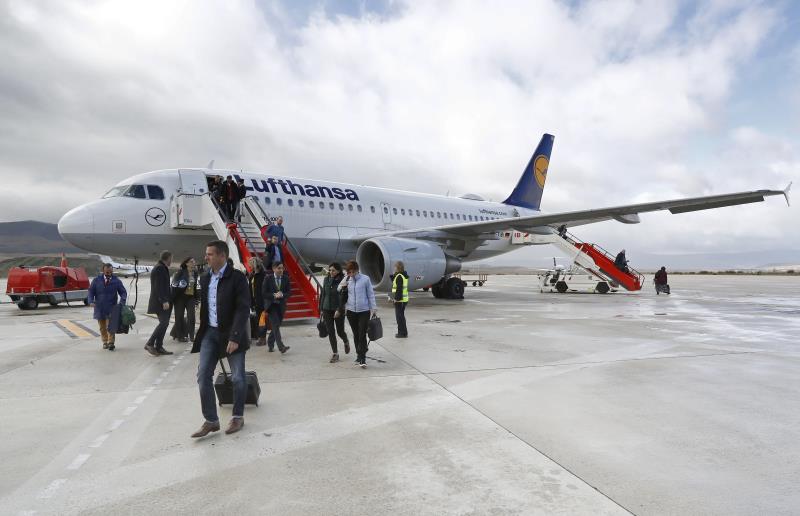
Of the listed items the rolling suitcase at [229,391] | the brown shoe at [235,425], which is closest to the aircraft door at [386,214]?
the rolling suitcase at [229,391]

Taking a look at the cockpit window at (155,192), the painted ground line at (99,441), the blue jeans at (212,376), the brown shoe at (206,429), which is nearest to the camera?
the painted ground line at (99,441)

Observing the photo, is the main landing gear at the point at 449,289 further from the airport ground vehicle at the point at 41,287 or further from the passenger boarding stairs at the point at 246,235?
the airport ground vehicle at the point at 41,287

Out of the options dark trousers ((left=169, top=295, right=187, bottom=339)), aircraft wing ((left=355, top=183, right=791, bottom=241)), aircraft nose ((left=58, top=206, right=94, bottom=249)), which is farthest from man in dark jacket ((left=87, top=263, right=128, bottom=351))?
aircraft wing ((left=355, top=183, right=791, bottom=241))

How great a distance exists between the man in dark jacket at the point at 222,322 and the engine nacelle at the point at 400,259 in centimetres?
916

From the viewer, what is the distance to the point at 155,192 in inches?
505

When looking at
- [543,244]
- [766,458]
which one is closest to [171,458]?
[766,458]

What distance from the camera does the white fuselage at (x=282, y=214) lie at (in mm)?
12156

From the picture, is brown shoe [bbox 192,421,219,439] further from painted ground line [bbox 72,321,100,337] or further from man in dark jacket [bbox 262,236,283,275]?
painted ground line [bbox 72,321,100,337]

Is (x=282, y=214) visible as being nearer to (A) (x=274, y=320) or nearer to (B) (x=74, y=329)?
(B) (x=74, y=329)

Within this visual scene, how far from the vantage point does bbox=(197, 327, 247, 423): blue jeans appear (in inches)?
161

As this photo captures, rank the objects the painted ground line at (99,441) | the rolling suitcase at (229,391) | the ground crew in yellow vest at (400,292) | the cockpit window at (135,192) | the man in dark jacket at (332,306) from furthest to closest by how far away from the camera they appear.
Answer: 1. the cockpit window at (135,192)
2. the ground crew in yellow vest at (400,292)
3. the man in dark jacket at (332,306)
4. the rolling suitcase at (229,391)
5. the painted ground line at (99,441)

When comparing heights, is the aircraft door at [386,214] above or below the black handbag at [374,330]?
above

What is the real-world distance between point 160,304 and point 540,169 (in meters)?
20.8

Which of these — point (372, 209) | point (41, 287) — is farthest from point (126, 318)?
point (41, 287)
